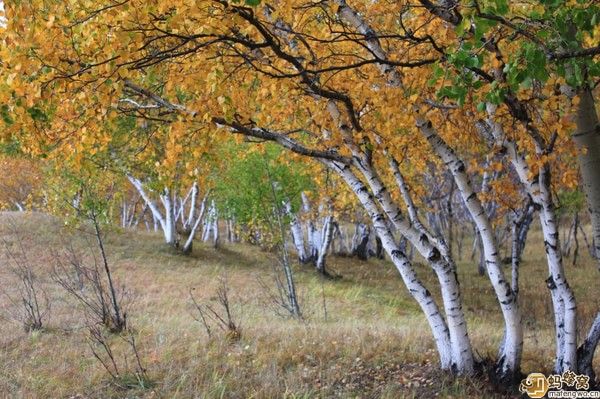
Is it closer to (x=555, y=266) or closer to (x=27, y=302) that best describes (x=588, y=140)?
(x=555, y=266)

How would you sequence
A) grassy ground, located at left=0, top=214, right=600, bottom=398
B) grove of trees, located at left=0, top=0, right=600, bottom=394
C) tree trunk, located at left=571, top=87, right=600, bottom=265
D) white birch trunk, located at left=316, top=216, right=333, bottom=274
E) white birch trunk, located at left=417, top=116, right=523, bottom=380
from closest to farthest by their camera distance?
grove of trees, located at left=0, top=0, right=600, bottom=394 < tree trunk, located at left=571, top=87, right=600, bottom=265 < white birch trunk, located at left=417, top=116, right=523, bottom=380 < grassy ground, located at left=0, top=214, right=600, bottom=398 < white birch trunk, located at left=316, top=216, right=333, bottom=274

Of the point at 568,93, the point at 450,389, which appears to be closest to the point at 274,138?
the point at 568,93

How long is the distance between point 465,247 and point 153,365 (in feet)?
103

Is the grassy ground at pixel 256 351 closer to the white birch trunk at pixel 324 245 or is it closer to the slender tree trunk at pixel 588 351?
the slender tree trunk at pixel 588 351

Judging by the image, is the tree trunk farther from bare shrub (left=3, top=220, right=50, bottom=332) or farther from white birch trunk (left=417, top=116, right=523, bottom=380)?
bare shrub (left=3, top=220, right=50, bottom=332)

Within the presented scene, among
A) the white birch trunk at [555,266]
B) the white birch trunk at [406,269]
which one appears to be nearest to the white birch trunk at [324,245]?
the white birch trunk at [406,269]

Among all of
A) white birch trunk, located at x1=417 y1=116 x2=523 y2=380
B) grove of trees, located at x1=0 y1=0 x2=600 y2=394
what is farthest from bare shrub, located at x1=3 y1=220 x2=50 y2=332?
white birch trunk, located at x1=417 y1=116 x2=523 y2=380

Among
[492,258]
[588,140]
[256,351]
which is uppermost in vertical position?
[588,140]

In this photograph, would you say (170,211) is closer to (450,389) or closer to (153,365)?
(153,365)

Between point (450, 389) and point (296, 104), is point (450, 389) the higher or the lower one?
the lower one

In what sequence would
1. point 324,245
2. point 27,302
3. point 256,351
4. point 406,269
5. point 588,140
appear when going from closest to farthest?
point 588,140 < point 406,269 < point 256,351 < point 27,302 < point 324,245

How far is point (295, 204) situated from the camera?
683 inches

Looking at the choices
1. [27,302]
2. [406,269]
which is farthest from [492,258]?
[27,302]

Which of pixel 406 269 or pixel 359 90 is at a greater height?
pixel 359 90
